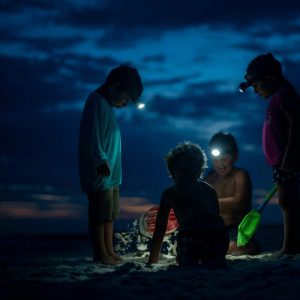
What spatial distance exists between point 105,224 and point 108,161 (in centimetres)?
71

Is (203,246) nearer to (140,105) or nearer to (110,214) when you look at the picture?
(110,214)

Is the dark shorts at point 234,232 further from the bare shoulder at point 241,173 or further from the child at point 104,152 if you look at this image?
the child at point 104,152

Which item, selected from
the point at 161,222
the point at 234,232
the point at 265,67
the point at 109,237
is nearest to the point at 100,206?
the point at 109,237

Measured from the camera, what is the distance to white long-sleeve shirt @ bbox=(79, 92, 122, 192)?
5.60 meters

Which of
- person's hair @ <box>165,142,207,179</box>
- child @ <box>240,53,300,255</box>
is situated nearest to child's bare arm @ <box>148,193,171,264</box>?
person's hair @ <box>165,142,207,179</box>

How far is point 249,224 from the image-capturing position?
6.06m

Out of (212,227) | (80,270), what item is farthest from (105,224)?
(212,227)

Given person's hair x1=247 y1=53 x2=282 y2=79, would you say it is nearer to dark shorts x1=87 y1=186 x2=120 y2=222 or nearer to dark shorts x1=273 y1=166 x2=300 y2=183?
dark shorts x1=273 y1=166 x2=300 y2=183

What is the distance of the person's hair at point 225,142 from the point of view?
22.3 feet

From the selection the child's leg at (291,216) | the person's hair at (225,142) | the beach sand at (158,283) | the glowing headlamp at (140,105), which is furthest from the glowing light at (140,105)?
the beach sand at (158,283)

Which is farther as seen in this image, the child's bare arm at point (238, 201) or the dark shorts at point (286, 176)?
the child's bare arm at point (238, 201)

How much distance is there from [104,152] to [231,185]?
5.98 ft

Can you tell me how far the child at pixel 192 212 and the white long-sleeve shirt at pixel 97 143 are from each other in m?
0.95

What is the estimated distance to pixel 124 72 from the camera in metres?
6.01
